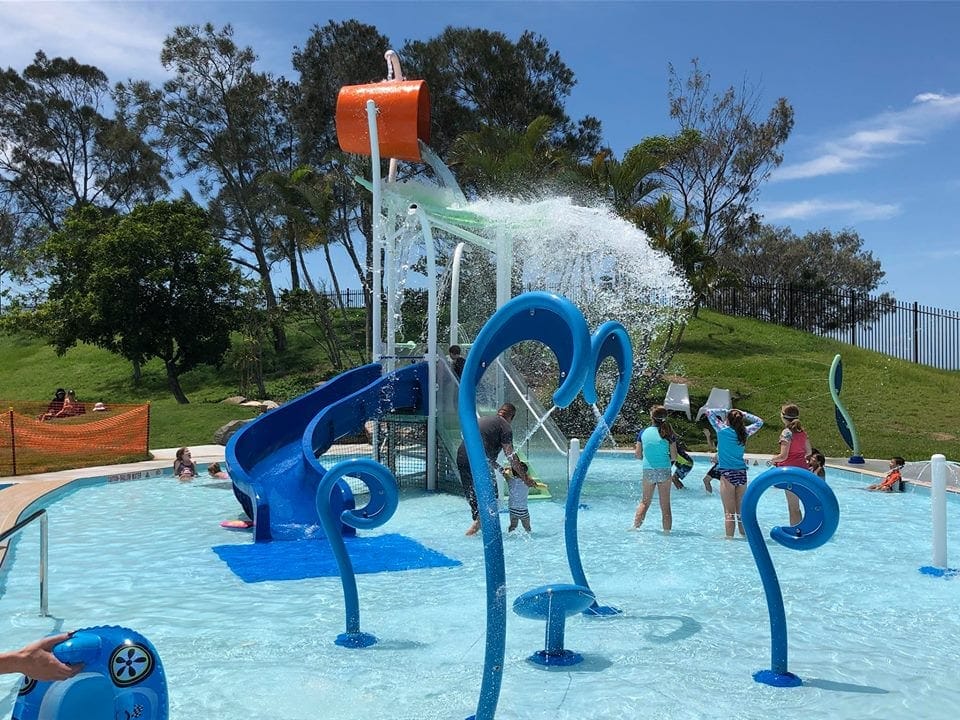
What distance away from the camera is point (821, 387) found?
2278cm

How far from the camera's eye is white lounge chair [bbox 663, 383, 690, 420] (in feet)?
69.7

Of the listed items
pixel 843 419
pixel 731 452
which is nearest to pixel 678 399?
pixel 843 419

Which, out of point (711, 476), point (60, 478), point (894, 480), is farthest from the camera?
point (60, 478)

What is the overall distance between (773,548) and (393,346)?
21.0 feet

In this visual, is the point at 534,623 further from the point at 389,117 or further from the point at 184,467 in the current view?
the point at 184,467

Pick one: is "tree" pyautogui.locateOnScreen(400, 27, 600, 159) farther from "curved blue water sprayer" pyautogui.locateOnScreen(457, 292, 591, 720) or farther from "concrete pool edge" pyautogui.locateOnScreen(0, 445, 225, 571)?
"curved blue water sprayer" pyautogui.locateOnScreen(457, 292, 591, 720)

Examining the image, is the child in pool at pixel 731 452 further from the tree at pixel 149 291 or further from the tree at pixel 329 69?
the tree at pixel 329 69

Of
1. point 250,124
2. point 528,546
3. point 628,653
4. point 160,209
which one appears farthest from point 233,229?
point 628,653

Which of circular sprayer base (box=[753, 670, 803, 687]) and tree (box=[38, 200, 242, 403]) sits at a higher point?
tree (box=[38, 200, 242, 403])

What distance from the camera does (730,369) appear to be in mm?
25469

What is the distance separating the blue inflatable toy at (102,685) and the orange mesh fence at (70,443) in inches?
487

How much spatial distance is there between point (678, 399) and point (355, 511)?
16.5 meters

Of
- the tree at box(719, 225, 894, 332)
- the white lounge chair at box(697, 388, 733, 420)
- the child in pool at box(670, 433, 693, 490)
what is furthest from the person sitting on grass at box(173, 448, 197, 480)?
the tree at box(719, 225, 894, 332)

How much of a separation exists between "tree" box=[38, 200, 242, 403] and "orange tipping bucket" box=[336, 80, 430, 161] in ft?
49.8
